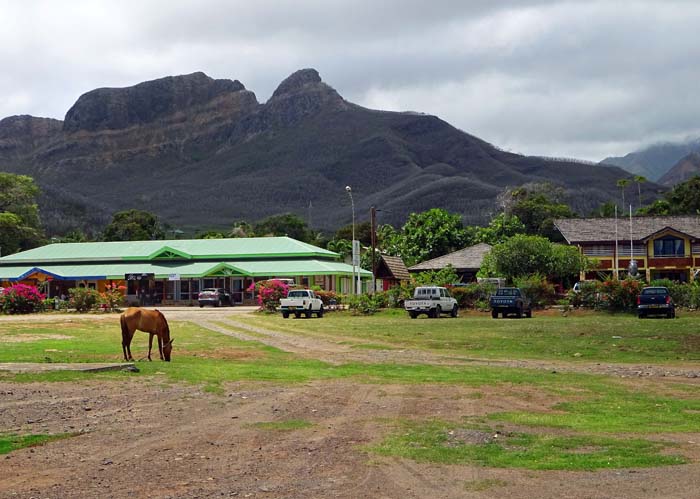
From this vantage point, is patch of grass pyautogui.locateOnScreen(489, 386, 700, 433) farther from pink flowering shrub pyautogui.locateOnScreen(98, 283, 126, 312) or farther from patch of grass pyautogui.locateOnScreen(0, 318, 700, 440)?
pink flowering shrub pyautogui.locateOnScreen(98, 283, 126, 312)

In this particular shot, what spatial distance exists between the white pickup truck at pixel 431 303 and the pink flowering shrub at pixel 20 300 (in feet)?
93.2

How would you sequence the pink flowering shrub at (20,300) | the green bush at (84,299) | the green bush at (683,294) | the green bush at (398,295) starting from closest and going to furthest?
the green bush at (683,294) → the green bush at (398,295) → the pink flowering shrub at (20,300) → the green bush at (84,299)

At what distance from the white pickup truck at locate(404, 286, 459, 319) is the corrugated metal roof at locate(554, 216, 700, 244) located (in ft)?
126

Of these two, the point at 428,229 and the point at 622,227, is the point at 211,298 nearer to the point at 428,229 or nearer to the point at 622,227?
the point at 428,229

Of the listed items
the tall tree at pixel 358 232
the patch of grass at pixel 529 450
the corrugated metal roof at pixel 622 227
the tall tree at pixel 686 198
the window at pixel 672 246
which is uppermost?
the tall tree at pixel 686 198

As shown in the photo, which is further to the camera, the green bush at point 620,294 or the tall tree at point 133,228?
the tall tree at point 133,228

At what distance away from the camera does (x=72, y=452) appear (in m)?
11.0

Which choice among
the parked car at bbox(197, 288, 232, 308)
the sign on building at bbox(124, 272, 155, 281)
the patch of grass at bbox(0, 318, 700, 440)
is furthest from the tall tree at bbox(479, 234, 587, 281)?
the patch of grass at bbox(0, 318, 700, 440)

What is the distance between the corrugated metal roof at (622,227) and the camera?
3231 inches

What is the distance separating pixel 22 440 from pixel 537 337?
917 inches

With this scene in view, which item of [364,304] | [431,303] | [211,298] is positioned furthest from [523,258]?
[211,298]

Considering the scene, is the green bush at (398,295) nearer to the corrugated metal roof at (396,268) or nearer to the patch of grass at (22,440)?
the corrugated metal roof at (396,268)

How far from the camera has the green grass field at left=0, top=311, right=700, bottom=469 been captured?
1123 centimetres

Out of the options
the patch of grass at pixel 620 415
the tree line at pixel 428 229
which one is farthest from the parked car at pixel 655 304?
the patch of grass at pixel 620 415
